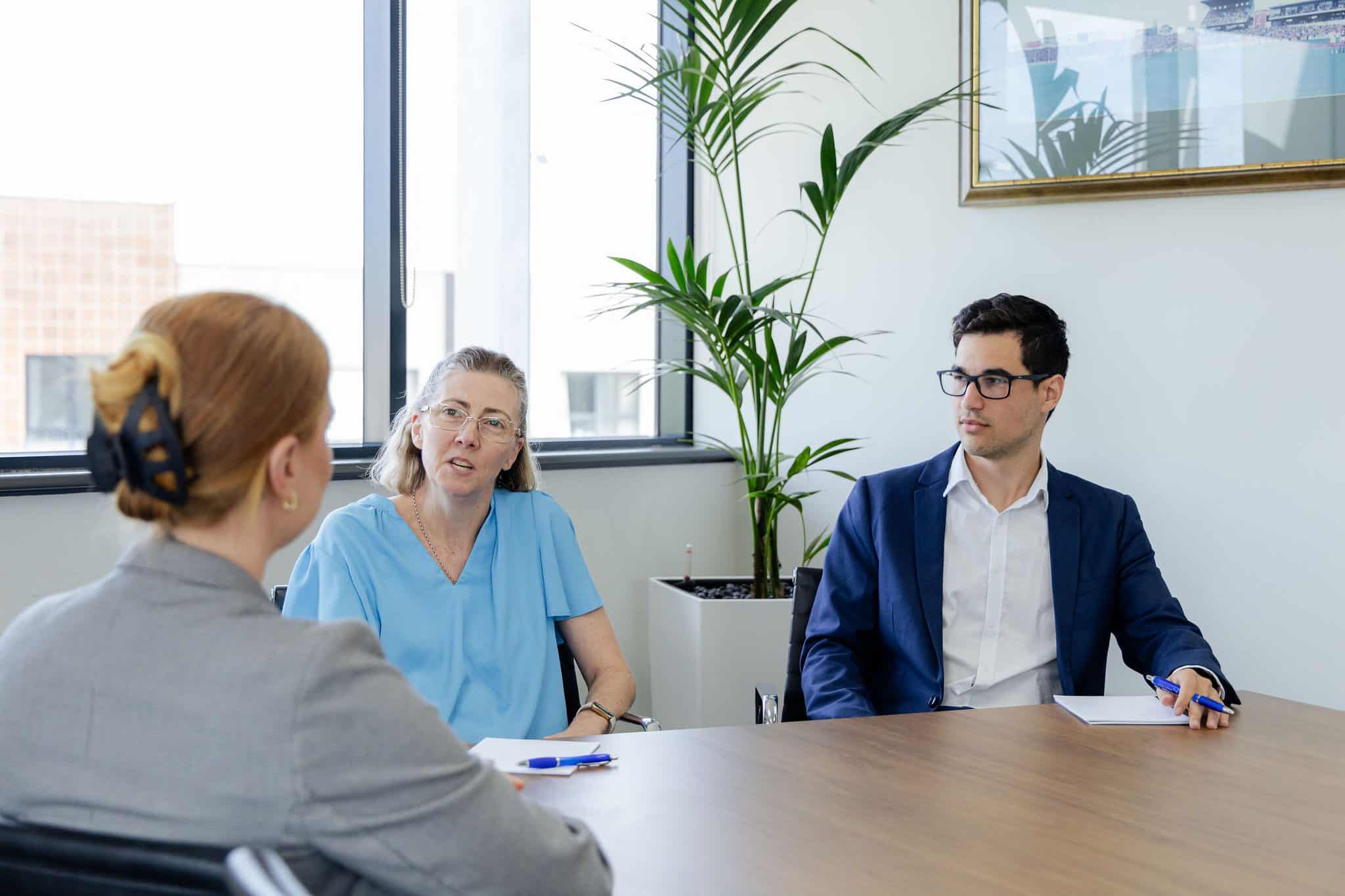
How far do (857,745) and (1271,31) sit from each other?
7.44 feet

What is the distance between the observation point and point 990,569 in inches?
91.7

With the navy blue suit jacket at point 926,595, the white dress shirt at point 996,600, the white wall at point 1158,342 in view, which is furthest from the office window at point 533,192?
the white dress shirt at point 996,600

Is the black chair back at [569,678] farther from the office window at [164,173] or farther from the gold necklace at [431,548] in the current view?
the office window at [164,173]

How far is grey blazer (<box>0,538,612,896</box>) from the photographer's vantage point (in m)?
0.86

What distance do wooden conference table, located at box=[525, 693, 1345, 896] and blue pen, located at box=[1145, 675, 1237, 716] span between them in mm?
37

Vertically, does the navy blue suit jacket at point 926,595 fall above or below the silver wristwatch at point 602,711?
above

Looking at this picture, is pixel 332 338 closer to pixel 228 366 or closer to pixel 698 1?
pixel 698 1

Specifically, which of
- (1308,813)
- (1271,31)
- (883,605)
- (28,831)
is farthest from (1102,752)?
(1271,31)

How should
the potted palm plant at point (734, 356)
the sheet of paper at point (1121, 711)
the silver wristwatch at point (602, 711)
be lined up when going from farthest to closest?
the potted palm plant at point (734, 356), the silver wristwatch at point (602, 711), the sheet of paper at point (1121, 711)

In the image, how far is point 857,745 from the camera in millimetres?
1658

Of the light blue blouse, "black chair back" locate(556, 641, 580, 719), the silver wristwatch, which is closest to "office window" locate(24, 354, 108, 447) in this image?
the light blue blouse

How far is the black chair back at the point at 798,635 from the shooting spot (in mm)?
2334

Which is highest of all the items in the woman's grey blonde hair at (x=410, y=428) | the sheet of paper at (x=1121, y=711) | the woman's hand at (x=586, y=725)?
the woman's grey blonde hair at (x=410, y=428)

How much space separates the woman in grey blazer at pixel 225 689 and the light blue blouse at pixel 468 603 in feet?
3.62
